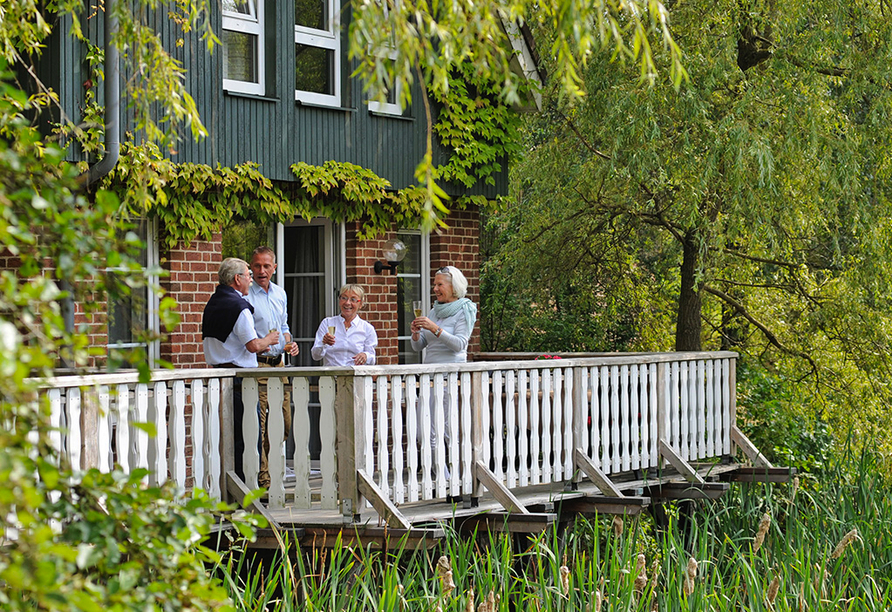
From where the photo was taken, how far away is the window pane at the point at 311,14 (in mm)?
11625

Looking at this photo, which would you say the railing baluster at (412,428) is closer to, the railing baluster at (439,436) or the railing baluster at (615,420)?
the railing baluster at (439,436)

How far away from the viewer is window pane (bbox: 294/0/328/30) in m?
11.6

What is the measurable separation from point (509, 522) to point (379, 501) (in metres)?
1.21

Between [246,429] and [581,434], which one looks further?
[581,434]

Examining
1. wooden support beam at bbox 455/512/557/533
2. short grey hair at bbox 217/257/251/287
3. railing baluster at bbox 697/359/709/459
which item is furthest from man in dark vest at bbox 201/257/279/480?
railing baluster at bbox 697/359/709/459

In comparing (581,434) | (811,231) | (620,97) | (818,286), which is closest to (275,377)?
(581,434)

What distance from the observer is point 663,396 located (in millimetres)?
10766

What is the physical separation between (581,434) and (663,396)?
4.26ft

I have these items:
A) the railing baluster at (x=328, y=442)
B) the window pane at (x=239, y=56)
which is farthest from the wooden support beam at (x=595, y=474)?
the window pane at (x=239, y=56)

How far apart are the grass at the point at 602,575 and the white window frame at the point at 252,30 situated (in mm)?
4696

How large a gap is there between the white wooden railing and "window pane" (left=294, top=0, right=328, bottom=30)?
158 inches

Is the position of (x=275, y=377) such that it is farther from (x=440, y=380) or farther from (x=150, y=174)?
(x=150, y=174)

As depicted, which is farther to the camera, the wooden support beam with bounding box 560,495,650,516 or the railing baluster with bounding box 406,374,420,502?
the wooden support beam with bounding box 560,495,650,516

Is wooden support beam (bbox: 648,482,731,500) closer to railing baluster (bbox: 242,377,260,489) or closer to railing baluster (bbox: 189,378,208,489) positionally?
railing baluster (bbox: 242,377,260,489)
